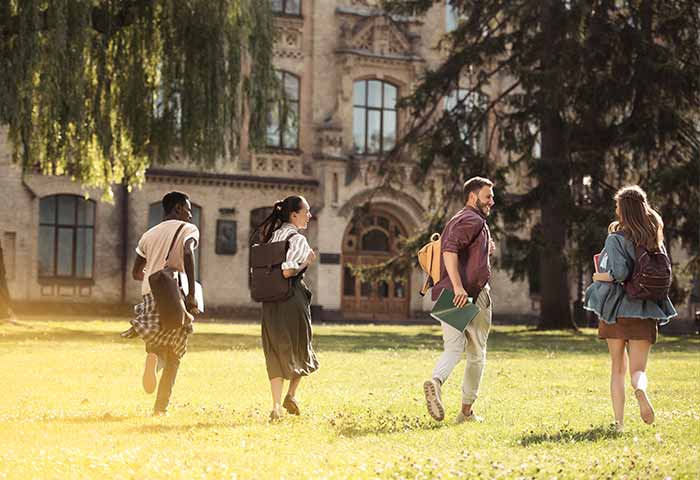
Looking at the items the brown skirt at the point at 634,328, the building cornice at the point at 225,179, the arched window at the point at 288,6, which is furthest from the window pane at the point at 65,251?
the brown skirt at the point at 634,328

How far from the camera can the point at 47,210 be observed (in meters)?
37.5

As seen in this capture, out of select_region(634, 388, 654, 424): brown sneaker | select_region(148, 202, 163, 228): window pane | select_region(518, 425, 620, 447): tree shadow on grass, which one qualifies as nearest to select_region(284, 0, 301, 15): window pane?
select_region(148, 202, 163, 228): window pane

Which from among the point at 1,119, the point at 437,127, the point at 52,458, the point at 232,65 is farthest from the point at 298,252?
the point at 437,127

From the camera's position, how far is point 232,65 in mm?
25172

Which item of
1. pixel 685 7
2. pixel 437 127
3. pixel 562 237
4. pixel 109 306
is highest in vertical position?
pixel 685 7

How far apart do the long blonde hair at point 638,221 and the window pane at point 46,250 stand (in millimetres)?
30305

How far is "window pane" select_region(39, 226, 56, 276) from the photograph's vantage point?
123 feet

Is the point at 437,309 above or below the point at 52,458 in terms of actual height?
above

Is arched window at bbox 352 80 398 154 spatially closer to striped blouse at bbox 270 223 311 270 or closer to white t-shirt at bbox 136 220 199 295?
white t-shirt at bbox 136 220 199 295

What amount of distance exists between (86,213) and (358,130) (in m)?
9.88

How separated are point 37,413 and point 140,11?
1546 cm

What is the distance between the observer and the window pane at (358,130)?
4159cm

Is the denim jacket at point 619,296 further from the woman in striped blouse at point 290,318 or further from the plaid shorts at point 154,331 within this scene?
the plaid shorts at point 154,331

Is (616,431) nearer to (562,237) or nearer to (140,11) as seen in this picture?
(140,11)
